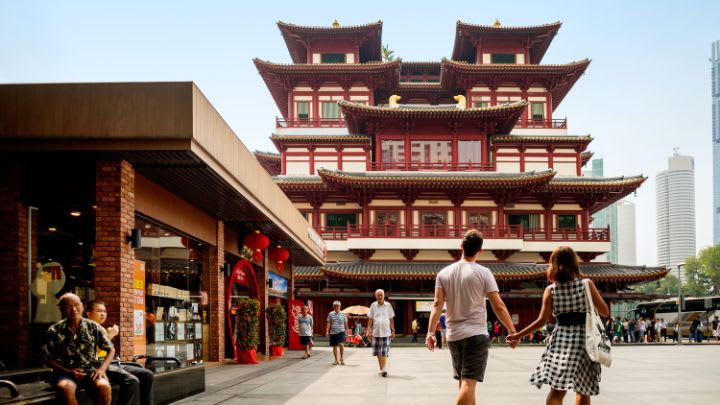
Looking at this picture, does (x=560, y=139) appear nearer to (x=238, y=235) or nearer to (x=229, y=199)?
(x=238, y=235)

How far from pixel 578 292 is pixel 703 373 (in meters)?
9.34

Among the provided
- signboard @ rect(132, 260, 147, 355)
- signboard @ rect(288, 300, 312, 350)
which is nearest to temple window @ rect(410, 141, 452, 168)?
signboard @ rect(288, 300, 312, 350)

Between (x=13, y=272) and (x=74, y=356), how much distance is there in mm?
3505

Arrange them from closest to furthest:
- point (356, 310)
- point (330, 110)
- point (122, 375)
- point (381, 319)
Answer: point (122, 375)
point (381, 319)
point (356, 310)
point (330, 110)

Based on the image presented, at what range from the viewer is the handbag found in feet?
18.9

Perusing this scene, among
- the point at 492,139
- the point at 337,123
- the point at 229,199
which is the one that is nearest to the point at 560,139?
the point at 492,139

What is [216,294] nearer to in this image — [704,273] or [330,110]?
[330,110]

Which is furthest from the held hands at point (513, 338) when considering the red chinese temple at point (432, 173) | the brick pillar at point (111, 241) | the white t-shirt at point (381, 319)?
the red chinese temple at point (432, 173)

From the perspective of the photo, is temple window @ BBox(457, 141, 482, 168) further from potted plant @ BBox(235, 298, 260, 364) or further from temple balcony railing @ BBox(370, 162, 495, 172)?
potted plant @ BBox(235, 298, 260, 364)

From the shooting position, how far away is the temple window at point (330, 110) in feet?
137

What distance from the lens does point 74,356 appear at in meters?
6.82

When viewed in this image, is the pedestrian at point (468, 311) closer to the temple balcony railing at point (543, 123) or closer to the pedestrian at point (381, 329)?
the pedestrian at point (381, 329)

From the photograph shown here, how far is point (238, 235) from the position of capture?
18.7 m

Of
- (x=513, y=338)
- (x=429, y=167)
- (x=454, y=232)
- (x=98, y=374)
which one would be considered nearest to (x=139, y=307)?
(x=98, y=374)
